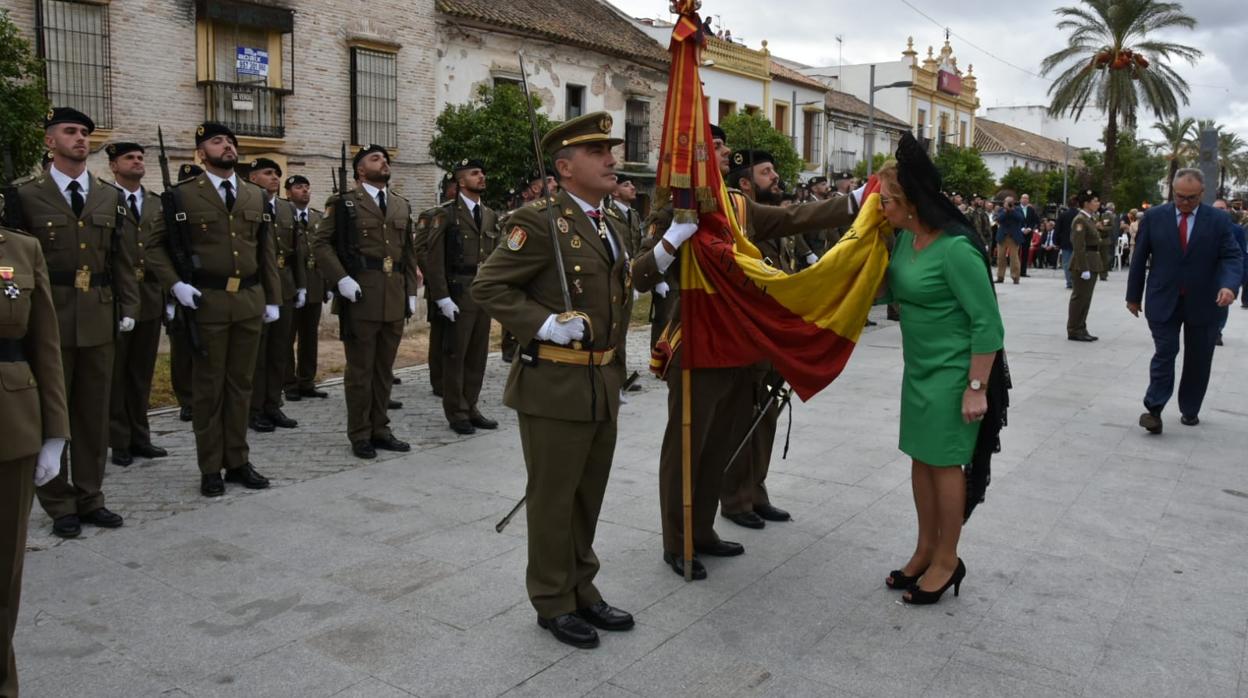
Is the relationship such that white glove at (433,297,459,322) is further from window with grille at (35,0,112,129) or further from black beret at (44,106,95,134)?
window with grille at (35,0,112,129)

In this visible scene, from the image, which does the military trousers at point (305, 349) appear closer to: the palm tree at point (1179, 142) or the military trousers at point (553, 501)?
the military trousers at point (553, 501)

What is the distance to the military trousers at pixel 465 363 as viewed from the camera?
7.98m

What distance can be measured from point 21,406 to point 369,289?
164 inches

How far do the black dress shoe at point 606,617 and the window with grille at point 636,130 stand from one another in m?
26.1

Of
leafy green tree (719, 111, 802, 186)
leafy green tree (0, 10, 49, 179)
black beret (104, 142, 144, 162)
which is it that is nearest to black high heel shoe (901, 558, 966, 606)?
black beret (104, 142, 144, 162)

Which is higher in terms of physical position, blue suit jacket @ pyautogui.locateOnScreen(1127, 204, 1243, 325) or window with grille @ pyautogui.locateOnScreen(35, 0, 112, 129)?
window with grille @ pyautogui.locateOnScreen(35, 0, 112, 129)

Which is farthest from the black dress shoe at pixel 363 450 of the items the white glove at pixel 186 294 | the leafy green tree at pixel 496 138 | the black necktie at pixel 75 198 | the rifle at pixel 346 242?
the leafy green tree at pixel 496 138

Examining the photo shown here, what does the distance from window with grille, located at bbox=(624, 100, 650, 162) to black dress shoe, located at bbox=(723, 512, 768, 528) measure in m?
24.7

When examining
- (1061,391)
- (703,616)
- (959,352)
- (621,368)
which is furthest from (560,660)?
(1061,391)

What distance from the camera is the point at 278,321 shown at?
336 inches

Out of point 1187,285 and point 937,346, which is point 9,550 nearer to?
point 937,346

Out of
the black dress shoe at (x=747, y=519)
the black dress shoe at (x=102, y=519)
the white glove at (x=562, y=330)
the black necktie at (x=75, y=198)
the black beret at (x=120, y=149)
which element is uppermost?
the black beret at (x=120, y=149)

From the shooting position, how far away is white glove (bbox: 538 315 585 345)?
385cm

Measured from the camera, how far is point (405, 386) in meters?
9.96
